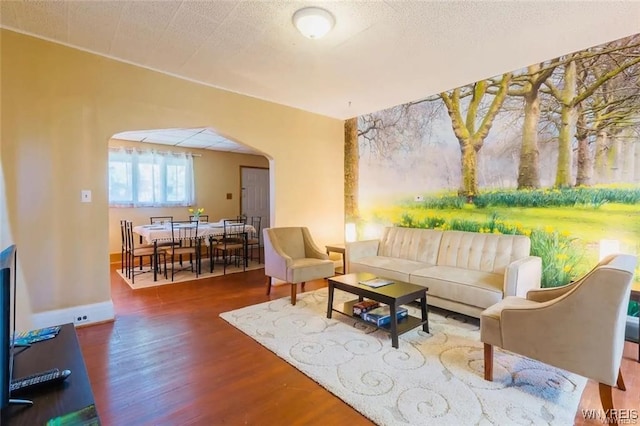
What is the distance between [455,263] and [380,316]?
4.63 feet

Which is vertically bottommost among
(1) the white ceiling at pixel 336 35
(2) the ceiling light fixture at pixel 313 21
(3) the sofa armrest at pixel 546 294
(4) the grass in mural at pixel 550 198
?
(3) the sofa armrest at pixel 546 294

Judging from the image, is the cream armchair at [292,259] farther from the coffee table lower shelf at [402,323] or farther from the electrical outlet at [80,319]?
the electrical outlet at [80,319]

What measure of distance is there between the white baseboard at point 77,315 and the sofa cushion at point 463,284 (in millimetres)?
3226

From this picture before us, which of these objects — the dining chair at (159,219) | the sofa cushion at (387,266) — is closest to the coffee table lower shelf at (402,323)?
the sofa cushion at (387,266)

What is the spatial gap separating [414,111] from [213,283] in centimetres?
390

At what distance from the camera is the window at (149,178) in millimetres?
6047

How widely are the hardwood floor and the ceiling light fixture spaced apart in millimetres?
2611

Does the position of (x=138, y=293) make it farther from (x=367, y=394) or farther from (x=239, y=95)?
(x=367, y=394)

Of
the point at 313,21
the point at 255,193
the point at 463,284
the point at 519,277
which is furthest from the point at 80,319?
the point at 255,193

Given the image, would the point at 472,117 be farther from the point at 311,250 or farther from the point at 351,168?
the point at 311,250

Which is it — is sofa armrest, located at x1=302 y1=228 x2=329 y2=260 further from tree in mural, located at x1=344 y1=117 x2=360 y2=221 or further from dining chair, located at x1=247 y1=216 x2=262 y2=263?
dining chair, located at x1=247 y1=216 x2=262 y2=263

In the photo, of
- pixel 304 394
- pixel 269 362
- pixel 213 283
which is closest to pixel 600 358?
pixel 304 394

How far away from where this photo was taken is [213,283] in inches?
184

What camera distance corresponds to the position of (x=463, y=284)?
9.87 feet
